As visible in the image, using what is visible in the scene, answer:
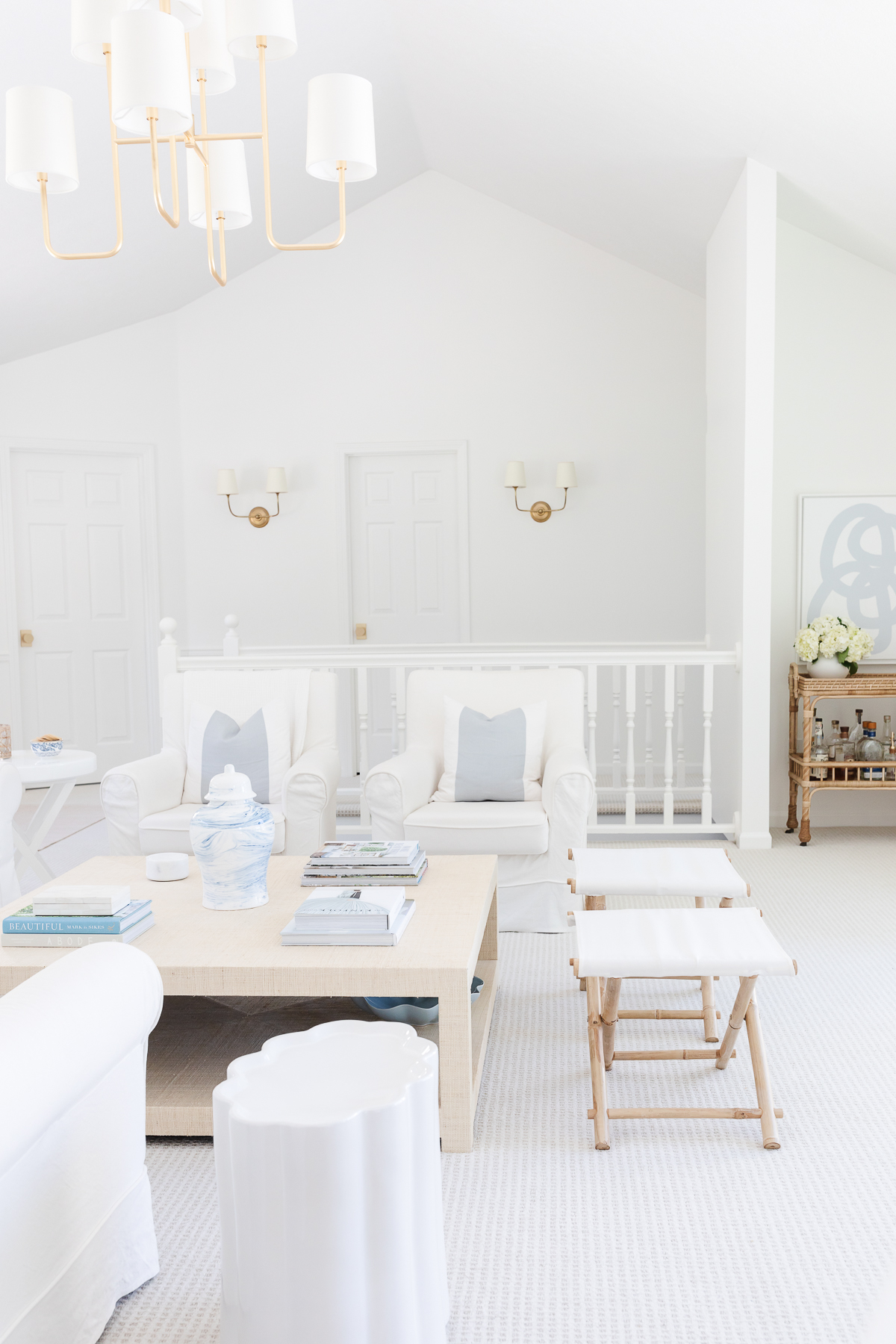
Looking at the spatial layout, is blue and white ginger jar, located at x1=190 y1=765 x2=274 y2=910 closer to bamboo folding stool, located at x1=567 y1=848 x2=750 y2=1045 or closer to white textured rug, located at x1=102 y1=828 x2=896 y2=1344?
white textured rug, located at x1=102 y1=828 x2=896 y2=1344

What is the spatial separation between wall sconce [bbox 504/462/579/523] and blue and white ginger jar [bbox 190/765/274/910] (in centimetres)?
397

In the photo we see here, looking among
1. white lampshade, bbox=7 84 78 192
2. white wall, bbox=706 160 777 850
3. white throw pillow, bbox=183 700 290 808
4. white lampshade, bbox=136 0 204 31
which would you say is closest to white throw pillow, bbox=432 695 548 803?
white throw pillow, bbox=183 700 290 808

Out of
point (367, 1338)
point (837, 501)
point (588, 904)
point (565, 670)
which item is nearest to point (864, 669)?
point (837, 501)

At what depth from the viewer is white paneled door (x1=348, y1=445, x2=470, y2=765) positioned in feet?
20.8

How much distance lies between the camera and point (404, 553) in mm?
6402

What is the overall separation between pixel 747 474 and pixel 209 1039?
3086mm

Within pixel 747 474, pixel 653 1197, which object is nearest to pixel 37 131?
pixel 653 1197

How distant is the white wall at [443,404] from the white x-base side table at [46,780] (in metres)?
2.77

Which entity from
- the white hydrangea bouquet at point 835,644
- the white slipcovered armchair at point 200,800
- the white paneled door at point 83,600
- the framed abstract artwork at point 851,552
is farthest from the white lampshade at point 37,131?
the white paneled door at point 83,600

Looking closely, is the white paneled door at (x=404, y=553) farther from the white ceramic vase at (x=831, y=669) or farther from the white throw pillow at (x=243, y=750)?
the white throw pillow at (x=243, y=750)

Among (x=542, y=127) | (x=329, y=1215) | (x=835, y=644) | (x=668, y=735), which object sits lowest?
(x=329, y=1215)

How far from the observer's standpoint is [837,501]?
474 cm

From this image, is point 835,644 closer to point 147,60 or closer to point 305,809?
point 305,809

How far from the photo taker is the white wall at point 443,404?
20.1ft
